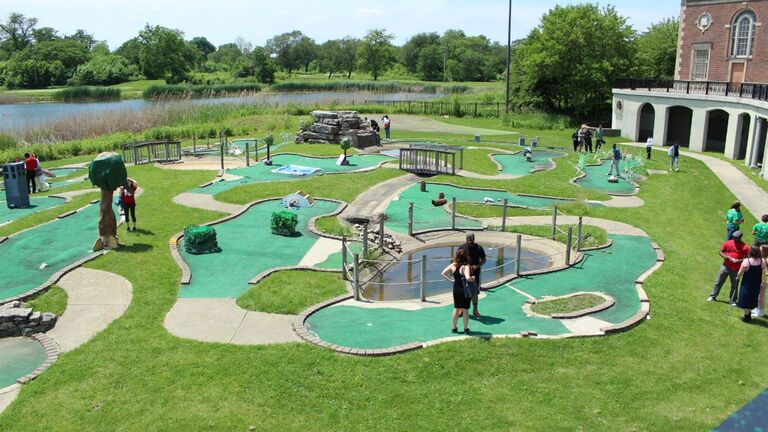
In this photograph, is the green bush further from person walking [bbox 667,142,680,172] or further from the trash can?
person walking [bbox 667,142,680,172]

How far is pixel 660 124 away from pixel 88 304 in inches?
1528

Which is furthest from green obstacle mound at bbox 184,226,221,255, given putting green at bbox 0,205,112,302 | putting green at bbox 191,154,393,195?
putting green at bbox 191,154,393,195

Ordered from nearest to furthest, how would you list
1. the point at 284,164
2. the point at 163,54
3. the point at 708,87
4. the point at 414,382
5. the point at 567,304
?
the point at 414,382, the point at 567,304, the point at 284,164, the point at 708,87, the point at 163,54

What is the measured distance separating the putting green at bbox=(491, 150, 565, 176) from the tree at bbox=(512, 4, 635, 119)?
20239mm

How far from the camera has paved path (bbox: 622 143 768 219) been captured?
25203 mm

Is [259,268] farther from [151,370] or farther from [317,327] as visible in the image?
[151,370]

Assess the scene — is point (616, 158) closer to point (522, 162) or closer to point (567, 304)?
point (522, 162)

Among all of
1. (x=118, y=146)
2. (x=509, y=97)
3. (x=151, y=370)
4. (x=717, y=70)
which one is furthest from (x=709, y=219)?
(x=509, y=97)

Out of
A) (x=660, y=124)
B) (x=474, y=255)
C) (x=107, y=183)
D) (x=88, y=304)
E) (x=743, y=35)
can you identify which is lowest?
(x=88, y=304)

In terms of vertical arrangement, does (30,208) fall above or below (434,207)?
below

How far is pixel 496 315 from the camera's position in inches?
540

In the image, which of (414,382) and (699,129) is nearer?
(414,382)

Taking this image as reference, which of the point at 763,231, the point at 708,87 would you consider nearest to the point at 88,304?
the point at 763,231

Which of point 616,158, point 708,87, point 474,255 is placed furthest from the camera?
point 708,87
